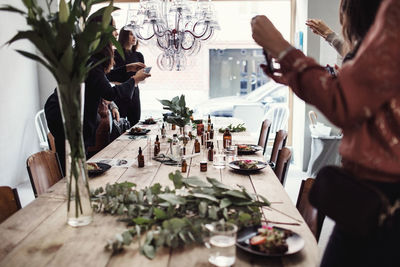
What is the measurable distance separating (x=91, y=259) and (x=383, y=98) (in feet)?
2.80

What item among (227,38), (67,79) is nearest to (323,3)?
(227,38)

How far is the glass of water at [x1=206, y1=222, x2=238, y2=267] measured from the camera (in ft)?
3.58

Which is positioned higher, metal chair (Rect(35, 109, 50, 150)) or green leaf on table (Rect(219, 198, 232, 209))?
green leaf on table (Rect(219, 198, 232, 209))

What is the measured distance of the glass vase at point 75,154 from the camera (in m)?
1.32

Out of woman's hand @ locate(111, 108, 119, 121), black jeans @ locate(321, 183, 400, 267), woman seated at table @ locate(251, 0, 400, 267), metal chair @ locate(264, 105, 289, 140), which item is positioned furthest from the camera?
metal chair @ locate(264, 105, 289, 140)

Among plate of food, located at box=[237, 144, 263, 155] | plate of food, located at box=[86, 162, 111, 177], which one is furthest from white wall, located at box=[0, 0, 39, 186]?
plate of food, located at box=[237, 144, 263, 155]

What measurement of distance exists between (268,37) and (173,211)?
640mm

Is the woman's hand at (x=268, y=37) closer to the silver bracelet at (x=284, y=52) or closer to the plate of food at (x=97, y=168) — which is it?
the silver bracelet at (x=284, y=52)

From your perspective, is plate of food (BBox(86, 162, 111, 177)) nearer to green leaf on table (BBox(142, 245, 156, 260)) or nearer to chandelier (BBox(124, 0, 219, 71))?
green leaf on table (BBox(142, 245, 156, 260))

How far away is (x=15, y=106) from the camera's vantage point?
4660 millimetres

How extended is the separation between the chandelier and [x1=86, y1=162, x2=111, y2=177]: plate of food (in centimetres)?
162

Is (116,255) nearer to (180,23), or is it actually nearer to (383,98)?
(383,98)

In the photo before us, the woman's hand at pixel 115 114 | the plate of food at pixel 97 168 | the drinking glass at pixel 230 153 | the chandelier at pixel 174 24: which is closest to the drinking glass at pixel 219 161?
the drinking glass at pixel 230 153

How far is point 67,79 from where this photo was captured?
1.30 metres
